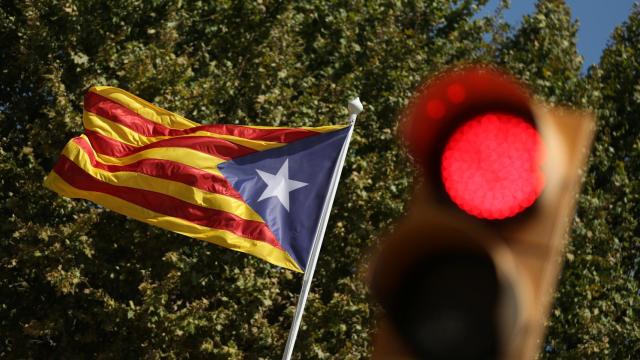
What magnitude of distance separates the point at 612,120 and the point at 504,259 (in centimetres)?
1564

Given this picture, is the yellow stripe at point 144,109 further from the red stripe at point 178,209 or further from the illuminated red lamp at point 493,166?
the illuminated red lamp at point 493,166

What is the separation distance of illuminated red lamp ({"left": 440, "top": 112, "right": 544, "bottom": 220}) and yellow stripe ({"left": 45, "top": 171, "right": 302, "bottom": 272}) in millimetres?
5528

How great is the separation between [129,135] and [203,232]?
1.38 m

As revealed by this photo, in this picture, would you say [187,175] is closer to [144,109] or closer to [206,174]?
[206,174]

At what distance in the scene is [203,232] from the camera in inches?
330

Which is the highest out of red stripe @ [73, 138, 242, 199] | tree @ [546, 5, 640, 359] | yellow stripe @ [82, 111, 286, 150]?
tree @ [546, 5, 640, 359]

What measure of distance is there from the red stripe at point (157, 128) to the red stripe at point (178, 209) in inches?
25.9

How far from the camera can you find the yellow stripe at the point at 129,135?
29.5 ft

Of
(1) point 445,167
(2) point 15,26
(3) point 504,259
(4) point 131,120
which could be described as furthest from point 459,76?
(2) point 15,26

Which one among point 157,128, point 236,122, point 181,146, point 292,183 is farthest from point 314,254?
point 236,122

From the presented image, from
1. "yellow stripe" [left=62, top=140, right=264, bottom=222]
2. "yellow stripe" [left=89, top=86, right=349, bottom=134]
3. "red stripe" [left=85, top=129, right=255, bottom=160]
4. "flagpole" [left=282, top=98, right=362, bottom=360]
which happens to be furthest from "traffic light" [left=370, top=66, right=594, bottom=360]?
"yellow stripe" [left=89, top=86, right=349, bottom=134]

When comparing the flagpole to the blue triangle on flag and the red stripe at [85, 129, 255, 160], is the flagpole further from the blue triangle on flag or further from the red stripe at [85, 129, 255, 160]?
the red stripe at [85, 129, 255, 160]

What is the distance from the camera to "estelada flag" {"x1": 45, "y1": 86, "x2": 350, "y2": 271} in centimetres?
841

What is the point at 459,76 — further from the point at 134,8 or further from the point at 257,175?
the point at 134,8
